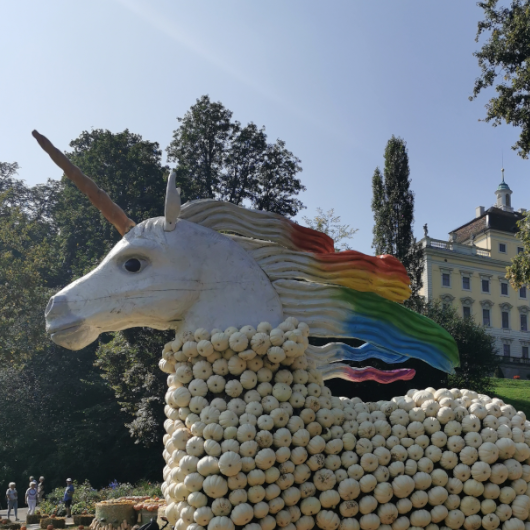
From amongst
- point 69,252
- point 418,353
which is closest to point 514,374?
point 69,252

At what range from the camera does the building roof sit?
190 feet

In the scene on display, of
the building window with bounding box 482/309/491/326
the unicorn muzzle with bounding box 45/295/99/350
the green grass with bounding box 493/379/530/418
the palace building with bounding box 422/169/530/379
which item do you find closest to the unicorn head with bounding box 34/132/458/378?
the unicorn muzzle with bounding box 45/295/99/350

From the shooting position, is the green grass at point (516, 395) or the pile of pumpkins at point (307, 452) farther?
the green grass at point (516, 395)

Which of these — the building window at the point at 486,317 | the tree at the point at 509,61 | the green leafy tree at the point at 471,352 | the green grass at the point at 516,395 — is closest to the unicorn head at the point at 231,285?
the tree at the point at 509,61

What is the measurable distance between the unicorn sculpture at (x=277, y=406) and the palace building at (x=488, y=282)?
4814 cm

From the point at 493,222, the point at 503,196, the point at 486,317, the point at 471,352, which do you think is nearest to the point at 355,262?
the point at 471,352

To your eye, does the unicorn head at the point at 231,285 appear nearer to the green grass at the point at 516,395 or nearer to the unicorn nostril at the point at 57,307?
the unicorn nostril at the point at 57,307

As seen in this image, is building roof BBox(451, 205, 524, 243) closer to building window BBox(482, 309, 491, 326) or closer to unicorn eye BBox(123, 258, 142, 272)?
building window BBox(482, 309, 491, 326)

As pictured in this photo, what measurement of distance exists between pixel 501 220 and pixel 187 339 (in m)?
59.2

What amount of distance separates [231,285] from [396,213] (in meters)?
21.5

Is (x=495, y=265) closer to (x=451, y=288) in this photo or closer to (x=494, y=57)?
(x=451, y=288)

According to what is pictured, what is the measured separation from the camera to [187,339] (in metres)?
4.27

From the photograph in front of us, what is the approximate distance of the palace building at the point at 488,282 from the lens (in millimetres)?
52750

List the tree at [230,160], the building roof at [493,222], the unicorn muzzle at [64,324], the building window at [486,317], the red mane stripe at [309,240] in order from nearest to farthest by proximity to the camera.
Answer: the unicorn muzzle at [64,324] → the red mane stripe at [309,240] → the tree at [230,160] → the building window at [486,317] → the building roof at [493,222]
